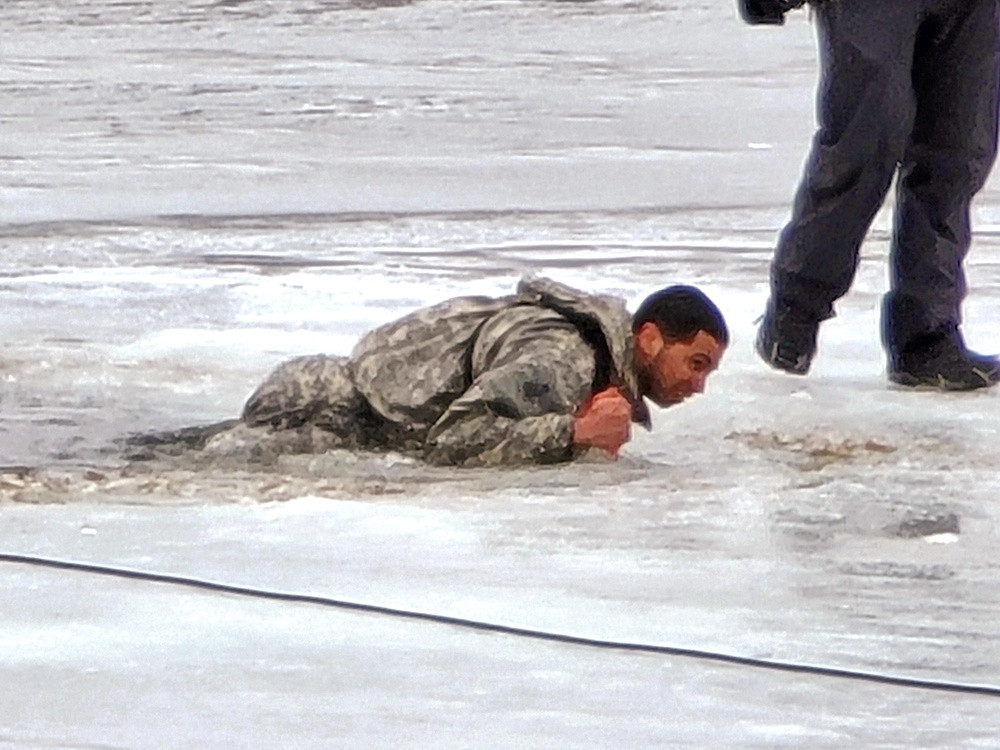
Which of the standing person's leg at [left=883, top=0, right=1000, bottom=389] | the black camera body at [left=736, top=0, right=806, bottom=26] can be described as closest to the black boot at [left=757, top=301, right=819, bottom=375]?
the standing person's leg at [left=883, top=0, right=1000, bottom=389]

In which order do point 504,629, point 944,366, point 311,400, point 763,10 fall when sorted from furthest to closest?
1. point 944,366
2. point 763,10
3. point 311,400
4. point 504,629

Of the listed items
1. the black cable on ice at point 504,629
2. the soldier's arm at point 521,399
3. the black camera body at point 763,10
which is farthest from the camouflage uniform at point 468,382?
the black camera body at point 763,10

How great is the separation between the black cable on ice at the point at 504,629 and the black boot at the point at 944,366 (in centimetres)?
224

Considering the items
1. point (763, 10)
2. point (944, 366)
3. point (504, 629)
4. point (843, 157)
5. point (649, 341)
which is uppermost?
point (763, 10)

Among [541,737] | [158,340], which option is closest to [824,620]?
[541,737]

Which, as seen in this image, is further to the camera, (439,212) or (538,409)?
(439,212)

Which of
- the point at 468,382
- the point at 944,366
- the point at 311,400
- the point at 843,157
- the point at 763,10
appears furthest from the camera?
the point at 944,366

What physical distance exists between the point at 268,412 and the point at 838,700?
1958 mm

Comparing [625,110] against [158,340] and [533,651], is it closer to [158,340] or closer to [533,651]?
[158,340]

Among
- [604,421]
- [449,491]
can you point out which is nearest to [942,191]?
[604,421]

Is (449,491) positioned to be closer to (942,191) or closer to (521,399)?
(521,399)

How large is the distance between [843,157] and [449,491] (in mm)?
1477

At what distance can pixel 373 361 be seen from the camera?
5.34 metres

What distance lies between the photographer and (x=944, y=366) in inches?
241
